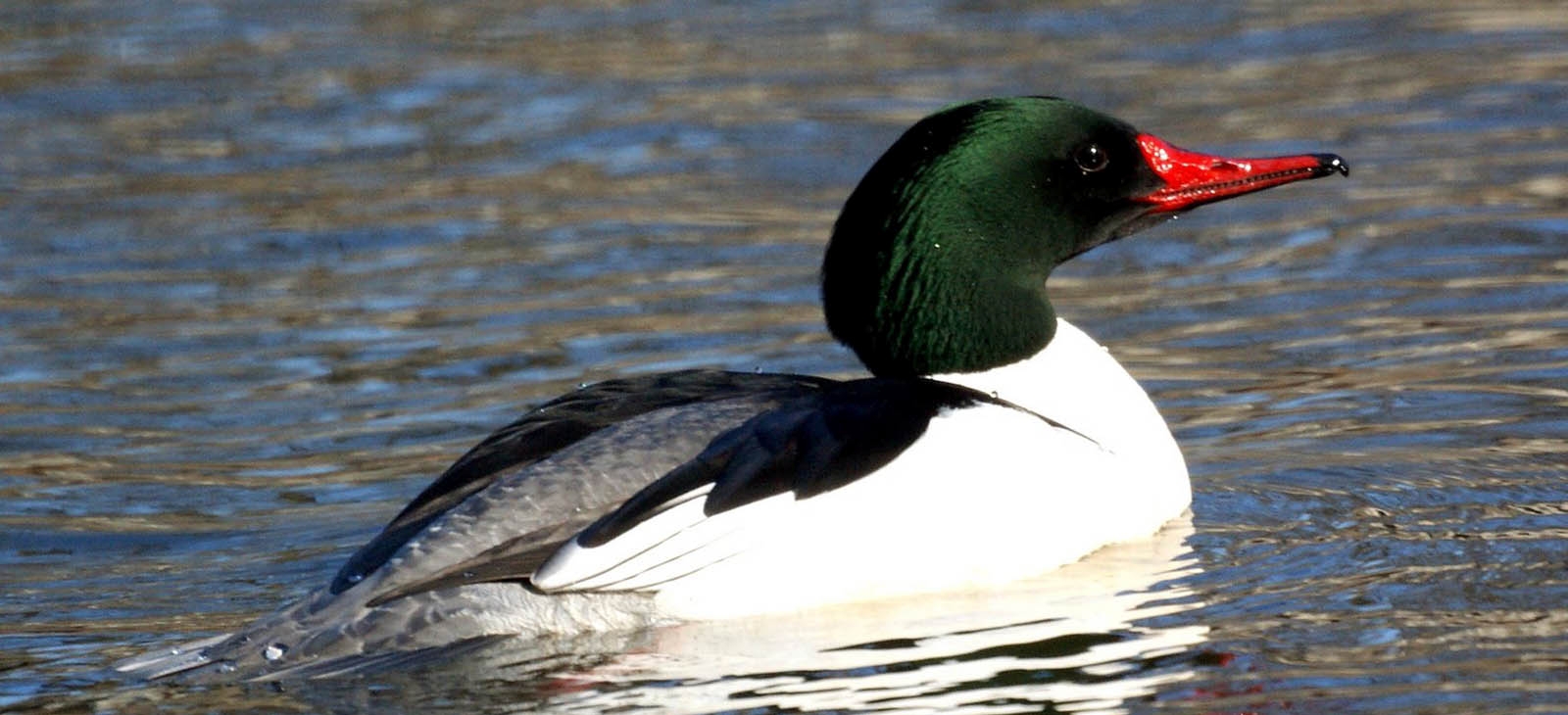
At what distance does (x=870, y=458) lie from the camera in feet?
19.5

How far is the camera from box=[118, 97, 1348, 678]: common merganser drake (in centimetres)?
567

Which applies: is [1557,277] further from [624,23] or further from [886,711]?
[624,23]

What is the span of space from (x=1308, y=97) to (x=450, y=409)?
543cm

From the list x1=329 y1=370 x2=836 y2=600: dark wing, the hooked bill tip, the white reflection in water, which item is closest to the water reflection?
the white reflection in water

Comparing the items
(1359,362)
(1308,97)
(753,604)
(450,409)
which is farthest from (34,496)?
(1308,97)

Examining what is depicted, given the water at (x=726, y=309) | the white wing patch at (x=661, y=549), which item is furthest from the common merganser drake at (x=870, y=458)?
the water at (x=726, y=309)

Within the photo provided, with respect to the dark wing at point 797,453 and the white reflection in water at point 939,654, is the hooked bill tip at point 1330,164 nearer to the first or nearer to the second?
the white reflection in water at point 939,654

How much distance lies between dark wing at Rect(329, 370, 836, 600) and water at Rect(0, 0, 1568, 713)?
0.48m

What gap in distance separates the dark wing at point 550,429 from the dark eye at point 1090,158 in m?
0.98

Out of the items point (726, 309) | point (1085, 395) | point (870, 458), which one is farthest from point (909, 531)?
point (726, 309)

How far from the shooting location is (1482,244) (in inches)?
388

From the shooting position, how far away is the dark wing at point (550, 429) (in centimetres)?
592

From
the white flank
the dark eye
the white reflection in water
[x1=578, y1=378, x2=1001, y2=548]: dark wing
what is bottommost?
the white reflection in water

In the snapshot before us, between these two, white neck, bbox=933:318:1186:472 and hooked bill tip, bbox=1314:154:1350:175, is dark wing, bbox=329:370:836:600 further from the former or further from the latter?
hooked bill tip, bbox=1314:154:1350:175
